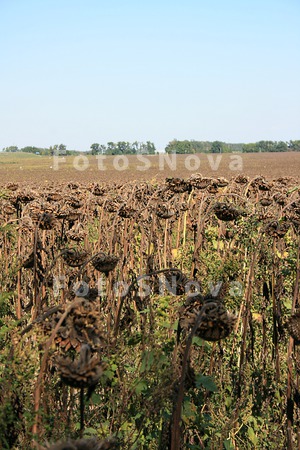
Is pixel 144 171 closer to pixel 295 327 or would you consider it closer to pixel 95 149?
pixel 95 149

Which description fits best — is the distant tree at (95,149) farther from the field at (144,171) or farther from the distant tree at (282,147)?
the distant tree at (282,147)

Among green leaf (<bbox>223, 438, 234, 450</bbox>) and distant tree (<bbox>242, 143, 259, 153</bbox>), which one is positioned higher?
distant tree (<bbox>242, 143, 259, 153</bbox>)

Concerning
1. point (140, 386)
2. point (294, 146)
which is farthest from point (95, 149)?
point (140, 386)

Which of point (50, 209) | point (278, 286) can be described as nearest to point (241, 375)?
point (278, 286)

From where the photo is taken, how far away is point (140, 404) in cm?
222

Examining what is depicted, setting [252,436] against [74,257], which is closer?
[252,436]

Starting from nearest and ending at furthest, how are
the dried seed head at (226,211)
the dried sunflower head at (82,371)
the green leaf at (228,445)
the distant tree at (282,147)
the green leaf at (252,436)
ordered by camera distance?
the dried sunflower head at (82,371) < the green leaf at (228,445) < the green leaf at (252,436) < the dried seed head at (226,211) < the distant tree at (282,147)

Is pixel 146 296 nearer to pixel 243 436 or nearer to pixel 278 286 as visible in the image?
pixel 278 286

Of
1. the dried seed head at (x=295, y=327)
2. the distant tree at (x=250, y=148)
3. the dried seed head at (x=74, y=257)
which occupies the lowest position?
the dried seed head at (x=295, y=327)

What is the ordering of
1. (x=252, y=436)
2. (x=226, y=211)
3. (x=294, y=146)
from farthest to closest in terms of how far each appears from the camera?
(x=294, y=146), (x=226, y=211), (x=252, y=436)

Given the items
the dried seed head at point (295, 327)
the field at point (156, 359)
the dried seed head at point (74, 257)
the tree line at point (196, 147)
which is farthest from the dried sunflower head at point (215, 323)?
the tree line at point (196, 147)

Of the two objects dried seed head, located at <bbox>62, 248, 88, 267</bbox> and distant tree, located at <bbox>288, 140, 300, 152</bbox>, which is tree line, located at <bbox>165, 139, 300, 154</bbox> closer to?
distant tree, located at <bbox>288, 140, 300, 152</bbox>

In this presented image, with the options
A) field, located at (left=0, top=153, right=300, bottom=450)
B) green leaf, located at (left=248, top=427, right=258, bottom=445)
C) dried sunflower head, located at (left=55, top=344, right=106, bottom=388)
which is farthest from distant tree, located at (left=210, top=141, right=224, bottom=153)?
dried sunflower head, located at (left=55, top=344, right=106, bottom=388)

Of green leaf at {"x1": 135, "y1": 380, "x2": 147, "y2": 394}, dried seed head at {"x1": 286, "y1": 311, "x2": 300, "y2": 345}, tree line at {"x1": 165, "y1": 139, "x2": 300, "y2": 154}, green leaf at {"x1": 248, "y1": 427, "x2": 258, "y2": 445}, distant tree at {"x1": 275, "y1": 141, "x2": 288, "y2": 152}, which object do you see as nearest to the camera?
green leaf at {"x1": 135, "y1": 380, "x2": 147, "y2": 394}
